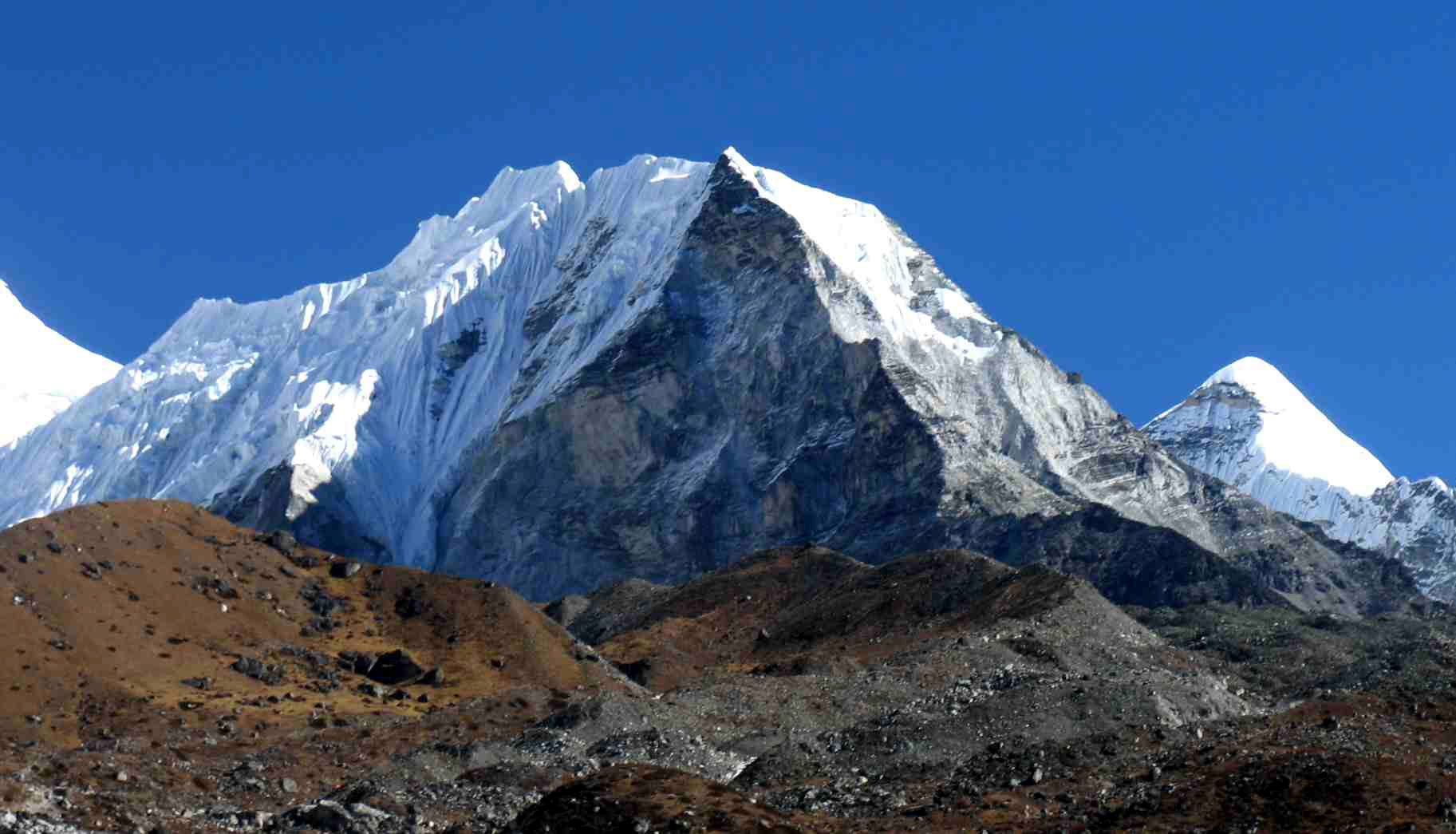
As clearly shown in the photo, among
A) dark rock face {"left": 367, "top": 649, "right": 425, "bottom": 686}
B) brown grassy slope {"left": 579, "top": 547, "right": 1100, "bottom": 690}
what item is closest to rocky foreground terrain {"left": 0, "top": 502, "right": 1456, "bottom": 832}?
dark rock face {"left": 367, "top": 649, "right": 425, "bottom": 686}

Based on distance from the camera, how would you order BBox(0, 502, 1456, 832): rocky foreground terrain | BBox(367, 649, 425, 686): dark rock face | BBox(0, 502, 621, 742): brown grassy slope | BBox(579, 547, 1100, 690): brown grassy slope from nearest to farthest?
BBox(0, 502, 1456, 832): rocky foreground terrain → BBox(0, 502, 621, 742): brown grassy slope → BBox(367, 649, 425, 686): dark rock face → BBox(579, 547, 1100, 690): brown grassy slope

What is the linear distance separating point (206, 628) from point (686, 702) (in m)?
48.7

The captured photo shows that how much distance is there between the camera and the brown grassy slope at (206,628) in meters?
137

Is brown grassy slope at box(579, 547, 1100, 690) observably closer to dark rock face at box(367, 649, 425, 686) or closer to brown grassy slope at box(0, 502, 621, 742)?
brown grassy slope at box(0, 502, 621, 742)

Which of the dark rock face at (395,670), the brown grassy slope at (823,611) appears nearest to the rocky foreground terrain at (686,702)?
the dark rock face at (395,670)

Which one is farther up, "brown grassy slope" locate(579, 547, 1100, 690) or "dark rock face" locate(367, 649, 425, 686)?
"brown grassy slope" locate(579, 547, 1100, 690)

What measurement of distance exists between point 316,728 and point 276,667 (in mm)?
24383

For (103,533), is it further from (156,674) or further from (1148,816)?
(1148,816)

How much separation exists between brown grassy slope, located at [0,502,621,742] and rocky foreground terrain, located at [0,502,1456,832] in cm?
32

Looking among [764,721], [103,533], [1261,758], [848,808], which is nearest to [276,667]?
[103,533]

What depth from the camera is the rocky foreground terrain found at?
70625 millimetres

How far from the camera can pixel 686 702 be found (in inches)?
4847

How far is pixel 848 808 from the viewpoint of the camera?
79.4m

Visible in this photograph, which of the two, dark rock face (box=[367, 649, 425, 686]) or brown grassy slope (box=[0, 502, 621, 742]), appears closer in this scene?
brown grassy slope (box=[0, 502, 621, 742])
